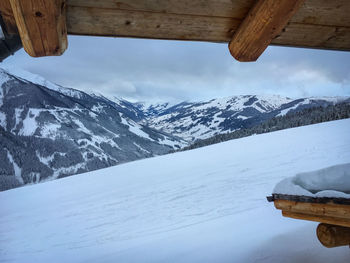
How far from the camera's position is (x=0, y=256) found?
5828 millimetres

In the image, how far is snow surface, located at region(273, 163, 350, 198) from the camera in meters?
1.72

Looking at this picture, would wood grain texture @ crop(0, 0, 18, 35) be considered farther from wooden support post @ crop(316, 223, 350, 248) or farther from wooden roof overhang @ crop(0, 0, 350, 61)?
wooden support post @ crop(316, 223, 350, 248)

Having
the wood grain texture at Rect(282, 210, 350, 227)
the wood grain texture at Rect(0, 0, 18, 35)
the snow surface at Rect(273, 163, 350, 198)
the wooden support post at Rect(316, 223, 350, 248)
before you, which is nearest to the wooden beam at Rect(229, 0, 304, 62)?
the snow surface at Rect(273, 163, 350, 198)

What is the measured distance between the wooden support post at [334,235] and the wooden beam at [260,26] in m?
1.71

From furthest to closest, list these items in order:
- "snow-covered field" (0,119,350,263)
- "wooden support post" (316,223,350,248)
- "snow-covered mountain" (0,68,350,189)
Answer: "snow-covered mountain" (0,68,350,189)
"snow-covered field" (0,119,350,263)
"wooden support post" (316,223,350,248)

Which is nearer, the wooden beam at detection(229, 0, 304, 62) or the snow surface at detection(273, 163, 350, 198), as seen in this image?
the wooden beam at detection(229, 0, 304, 62)

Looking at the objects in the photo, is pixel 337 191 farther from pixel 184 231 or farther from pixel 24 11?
pixel 184 231

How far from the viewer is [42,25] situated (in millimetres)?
1095

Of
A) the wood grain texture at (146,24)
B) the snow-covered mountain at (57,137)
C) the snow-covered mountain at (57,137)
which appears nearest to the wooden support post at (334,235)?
the wood grain texture at (146,24)

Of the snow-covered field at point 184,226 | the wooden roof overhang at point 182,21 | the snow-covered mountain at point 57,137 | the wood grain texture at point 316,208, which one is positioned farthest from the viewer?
the snow-covered mountain at point 57,137

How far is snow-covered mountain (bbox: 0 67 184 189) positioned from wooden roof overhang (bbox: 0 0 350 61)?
72.1 meters

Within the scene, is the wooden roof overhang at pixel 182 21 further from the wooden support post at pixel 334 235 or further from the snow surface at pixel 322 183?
the wooden support post at pixel 334 235

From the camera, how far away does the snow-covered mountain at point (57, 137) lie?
233ft

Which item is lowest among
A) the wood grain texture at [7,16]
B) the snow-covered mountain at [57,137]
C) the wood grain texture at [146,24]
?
the wood grain texture at [146,24]
